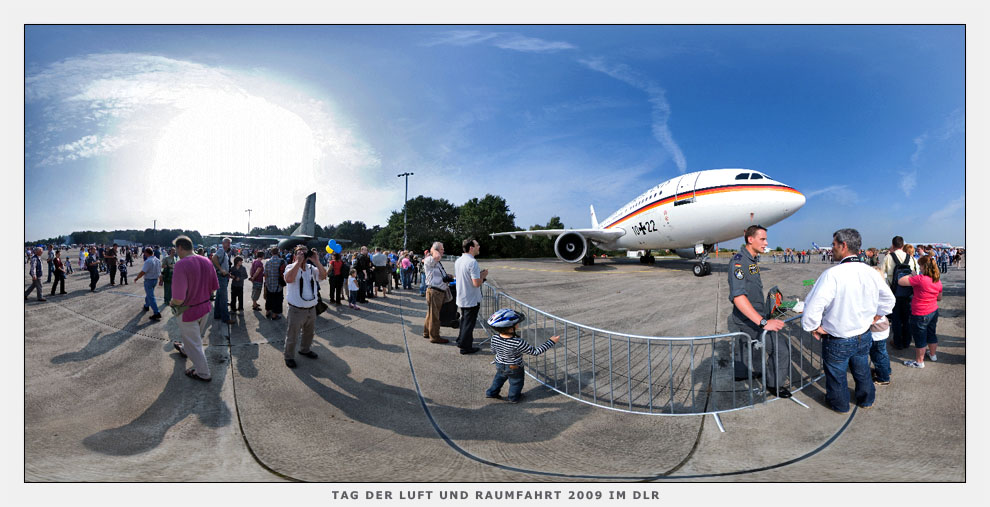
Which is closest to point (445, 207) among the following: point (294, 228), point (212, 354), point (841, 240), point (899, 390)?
point (294, 228)

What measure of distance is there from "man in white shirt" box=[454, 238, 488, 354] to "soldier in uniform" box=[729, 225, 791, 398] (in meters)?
2.90

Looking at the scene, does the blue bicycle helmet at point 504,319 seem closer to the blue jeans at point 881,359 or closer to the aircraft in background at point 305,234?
the aircraft in background at point 305,234

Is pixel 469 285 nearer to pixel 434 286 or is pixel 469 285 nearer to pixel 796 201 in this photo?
pixel 434 286

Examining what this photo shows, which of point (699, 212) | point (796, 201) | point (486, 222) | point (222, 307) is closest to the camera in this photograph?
point (222, 307)

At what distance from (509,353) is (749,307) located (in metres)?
2.30

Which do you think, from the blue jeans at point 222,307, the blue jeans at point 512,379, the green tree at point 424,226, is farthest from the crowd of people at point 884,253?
the blue jeans at point 222,307

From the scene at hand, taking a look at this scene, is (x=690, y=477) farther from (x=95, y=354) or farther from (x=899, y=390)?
(x=95, y=354)

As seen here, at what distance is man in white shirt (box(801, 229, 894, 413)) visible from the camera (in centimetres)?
262

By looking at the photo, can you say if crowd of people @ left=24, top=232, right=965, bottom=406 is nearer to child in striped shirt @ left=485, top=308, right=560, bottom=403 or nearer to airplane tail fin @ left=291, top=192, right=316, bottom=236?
child in striped shirt @ left=485, top=308, right=560, bottom=403

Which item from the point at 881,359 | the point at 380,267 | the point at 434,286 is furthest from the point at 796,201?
the point at 380,267

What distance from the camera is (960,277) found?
898 cm

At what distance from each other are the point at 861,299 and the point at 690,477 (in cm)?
223

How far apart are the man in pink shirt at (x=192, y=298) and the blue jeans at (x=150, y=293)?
1.53m

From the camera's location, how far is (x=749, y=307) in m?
2.90
